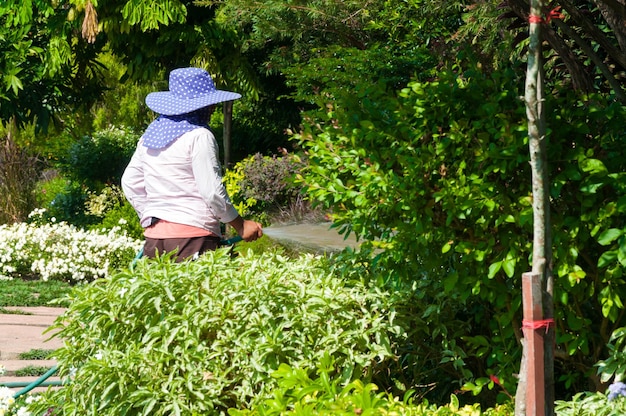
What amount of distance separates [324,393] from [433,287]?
3.25 feet

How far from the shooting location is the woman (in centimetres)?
464

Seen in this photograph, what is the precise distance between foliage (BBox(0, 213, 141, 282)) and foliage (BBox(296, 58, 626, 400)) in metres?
7.25

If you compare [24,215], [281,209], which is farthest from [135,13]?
[24,215]

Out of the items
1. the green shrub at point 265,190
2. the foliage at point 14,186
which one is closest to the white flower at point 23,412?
the green shrub at point 265,190

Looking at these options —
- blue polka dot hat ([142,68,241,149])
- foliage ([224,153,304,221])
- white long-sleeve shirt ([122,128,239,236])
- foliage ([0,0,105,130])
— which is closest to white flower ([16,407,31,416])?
white long-sleeve shirt ([122,128,239,236])

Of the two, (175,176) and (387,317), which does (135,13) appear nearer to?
(175,176)

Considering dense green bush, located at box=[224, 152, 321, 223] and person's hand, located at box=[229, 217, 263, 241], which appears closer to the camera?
person's hand, located at box=[229, 217, 263, 241]

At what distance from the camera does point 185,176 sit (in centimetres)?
474

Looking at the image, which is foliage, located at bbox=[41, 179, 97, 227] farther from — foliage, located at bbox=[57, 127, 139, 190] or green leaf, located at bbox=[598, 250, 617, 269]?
green leaf, located at bbox=[598, 250, 617, 269]

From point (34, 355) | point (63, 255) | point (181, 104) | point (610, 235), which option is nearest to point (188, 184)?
point (181, 104)

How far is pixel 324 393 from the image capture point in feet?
11.2

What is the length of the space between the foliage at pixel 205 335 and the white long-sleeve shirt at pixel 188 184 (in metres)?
0.48

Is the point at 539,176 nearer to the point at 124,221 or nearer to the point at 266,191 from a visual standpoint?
the point at 124,221

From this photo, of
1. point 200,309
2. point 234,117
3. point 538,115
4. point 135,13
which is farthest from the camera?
point 234,117
